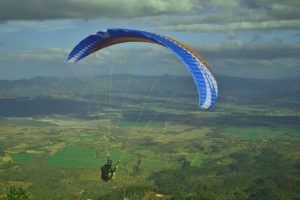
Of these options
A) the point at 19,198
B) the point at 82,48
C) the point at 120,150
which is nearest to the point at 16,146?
the point at 120,150

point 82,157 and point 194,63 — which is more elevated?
point 194,63

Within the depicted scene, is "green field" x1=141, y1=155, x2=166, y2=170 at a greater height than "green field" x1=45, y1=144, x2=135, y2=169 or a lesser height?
lesser

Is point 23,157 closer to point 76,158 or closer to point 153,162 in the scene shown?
point 76,158

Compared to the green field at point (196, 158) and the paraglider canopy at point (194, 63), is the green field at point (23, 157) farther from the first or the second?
the paraglider canopy at point (194, 63)

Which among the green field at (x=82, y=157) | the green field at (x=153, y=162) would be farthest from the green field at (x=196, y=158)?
the green field at (x=82, y=157)

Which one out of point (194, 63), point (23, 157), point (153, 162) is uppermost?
point (194, 63)

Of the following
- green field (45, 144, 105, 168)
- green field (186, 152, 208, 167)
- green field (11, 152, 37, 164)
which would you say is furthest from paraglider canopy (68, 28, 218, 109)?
green field (11, 152, 37, 164)

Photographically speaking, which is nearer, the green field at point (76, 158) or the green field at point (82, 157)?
the green field at point (76, 158)

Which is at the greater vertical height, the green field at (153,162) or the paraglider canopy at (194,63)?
the paraglider canopy at (194,63)

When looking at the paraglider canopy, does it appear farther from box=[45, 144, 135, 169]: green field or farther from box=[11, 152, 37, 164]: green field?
box=[11, 152, 37, 164]: green field

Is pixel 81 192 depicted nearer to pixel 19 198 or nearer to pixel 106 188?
pixel 106 188

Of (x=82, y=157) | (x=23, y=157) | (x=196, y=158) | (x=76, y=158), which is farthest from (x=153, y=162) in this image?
(x=23, y=157)
